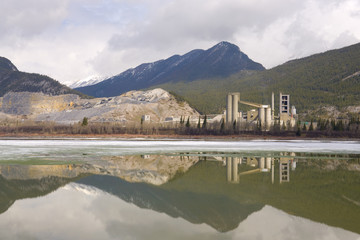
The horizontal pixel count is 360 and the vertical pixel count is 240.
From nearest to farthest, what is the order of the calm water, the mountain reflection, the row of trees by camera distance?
1. the calm water
2. the mountain reflection
3. the row of trees

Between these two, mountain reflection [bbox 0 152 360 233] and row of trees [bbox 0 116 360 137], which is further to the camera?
row of trees [bbox 0 116 360 137]

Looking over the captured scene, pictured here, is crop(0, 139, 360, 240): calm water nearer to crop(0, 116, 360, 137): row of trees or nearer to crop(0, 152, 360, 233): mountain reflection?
crop(0, 152, 360, 233): mountain reflection

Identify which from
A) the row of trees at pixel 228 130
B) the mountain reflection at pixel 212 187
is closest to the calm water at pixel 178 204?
the mountain reflection at pixel 212 187

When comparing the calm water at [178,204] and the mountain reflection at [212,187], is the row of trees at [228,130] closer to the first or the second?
the mountain reflection at [212,187]

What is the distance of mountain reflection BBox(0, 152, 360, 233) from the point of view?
571 inches

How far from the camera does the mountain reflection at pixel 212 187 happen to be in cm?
1451

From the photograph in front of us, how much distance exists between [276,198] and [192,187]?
488 cm

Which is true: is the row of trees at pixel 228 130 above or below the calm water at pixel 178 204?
above

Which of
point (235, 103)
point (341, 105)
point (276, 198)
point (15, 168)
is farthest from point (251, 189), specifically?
point (341, 105)

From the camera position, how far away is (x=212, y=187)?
20.0 meters

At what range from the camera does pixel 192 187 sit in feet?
66.1

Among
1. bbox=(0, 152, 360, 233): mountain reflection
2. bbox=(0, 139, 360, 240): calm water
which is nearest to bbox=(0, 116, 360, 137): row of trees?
bbox=(0, 152, 360, 233): mountain reflection

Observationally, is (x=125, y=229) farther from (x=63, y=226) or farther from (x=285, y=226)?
(x=285, y=226)

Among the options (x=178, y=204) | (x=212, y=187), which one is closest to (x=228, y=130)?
(x=212, y=187)
